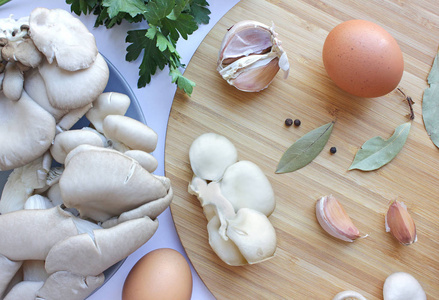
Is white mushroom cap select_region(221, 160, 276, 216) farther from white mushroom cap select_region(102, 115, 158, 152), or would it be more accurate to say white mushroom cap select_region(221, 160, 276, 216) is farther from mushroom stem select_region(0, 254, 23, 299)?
mushroom stem select_region(0, 254, 23, 299)

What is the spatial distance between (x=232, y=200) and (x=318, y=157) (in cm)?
26

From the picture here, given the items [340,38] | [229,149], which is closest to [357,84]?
[340,38]

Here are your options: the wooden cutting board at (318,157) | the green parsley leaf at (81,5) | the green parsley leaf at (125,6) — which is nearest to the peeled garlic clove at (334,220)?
the wooden cutting board at (318,157)

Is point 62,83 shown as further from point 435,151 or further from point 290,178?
point 435,151

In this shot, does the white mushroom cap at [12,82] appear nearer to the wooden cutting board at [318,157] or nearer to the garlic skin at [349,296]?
A: the wooden cutting board at [318,157]

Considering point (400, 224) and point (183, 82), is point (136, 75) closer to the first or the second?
point (183, 82)

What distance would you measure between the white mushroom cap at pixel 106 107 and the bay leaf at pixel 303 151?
0.43m

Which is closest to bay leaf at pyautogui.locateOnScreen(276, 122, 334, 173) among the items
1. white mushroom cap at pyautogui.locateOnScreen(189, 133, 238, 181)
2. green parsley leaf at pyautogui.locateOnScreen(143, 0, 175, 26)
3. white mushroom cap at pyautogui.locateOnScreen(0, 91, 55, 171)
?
white mushroom cap at pyautogui.locateOnScreen(189, 133, 238, 181)

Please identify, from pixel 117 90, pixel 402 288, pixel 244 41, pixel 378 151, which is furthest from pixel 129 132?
pixel 402 288

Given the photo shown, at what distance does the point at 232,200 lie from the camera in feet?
3.31

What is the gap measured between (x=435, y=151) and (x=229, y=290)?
→ 67cm

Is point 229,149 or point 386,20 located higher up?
point 386,20

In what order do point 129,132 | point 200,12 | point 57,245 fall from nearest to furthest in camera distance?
point 57,245, point 129,132, point 200,12

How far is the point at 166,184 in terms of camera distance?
85cm
